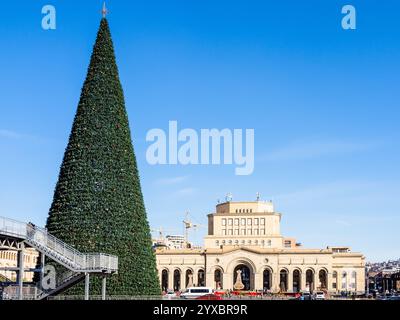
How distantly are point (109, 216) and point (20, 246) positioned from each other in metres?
7.83

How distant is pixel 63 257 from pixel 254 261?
304 feet

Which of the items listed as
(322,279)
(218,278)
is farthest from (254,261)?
(322,279)

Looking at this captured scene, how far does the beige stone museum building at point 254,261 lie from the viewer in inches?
5054

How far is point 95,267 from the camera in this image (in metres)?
38.7

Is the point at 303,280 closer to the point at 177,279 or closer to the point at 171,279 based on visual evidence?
the point at 177,279

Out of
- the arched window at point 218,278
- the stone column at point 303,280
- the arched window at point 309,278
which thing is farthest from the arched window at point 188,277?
the arched window at point 309,278

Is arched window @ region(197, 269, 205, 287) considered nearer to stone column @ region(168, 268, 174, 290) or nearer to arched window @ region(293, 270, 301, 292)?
stone column @ region(168, 268, 174, 290)

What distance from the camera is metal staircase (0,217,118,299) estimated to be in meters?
37.7

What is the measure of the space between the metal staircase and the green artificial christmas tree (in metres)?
2.99

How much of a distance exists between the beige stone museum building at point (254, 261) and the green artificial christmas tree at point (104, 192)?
82.6 metres

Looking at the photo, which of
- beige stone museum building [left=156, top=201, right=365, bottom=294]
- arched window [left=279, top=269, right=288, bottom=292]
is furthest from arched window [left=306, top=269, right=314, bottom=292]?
arched window [left=279, top=269, right=288, bottom=292]
